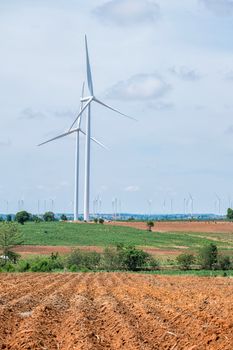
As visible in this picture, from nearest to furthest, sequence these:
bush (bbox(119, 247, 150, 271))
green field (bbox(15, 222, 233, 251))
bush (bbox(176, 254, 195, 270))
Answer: bush (bbox(176, 254, 195, 270))
bush (bbox(119, 247, 150, 271))
green field (bbox(15, 222, 233, 251))

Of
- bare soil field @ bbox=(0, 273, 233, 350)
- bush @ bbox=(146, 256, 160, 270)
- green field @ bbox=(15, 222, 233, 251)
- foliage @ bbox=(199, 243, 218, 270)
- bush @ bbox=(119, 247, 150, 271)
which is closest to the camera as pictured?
bare soil field @ bbox=(0, 273, 233, 350)

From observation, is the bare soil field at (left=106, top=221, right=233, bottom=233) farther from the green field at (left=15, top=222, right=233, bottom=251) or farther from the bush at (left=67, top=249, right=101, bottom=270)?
the bush at (left=67, top=249, right=101, bottom=270)

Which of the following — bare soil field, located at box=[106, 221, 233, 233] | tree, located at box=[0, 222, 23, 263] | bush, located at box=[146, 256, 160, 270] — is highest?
bare soil field, located at box=[106, 221, 233, 233]

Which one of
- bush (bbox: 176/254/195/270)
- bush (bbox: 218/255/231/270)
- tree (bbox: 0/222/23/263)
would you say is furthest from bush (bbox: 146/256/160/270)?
tree (bbox: 0/222/23/263)

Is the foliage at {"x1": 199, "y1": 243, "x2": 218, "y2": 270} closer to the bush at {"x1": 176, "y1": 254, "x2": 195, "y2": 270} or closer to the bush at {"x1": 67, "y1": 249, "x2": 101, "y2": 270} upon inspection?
the bush at {"x1": 176, "y1": 254, "x2": 195, "y2": 270}

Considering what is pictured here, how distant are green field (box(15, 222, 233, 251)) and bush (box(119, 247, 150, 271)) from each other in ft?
90.2

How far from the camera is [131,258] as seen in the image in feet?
321

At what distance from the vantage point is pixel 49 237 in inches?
5723

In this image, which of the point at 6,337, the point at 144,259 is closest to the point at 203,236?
the point at 144,259

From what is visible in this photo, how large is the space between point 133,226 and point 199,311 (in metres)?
150

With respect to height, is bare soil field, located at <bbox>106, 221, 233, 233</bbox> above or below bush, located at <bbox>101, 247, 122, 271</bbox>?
above

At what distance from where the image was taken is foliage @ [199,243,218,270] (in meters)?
96.3

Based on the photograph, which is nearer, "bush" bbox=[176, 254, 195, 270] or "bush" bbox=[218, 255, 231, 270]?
"bush" bbox=[176, 254, 195, 270]

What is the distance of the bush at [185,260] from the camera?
319 ft
